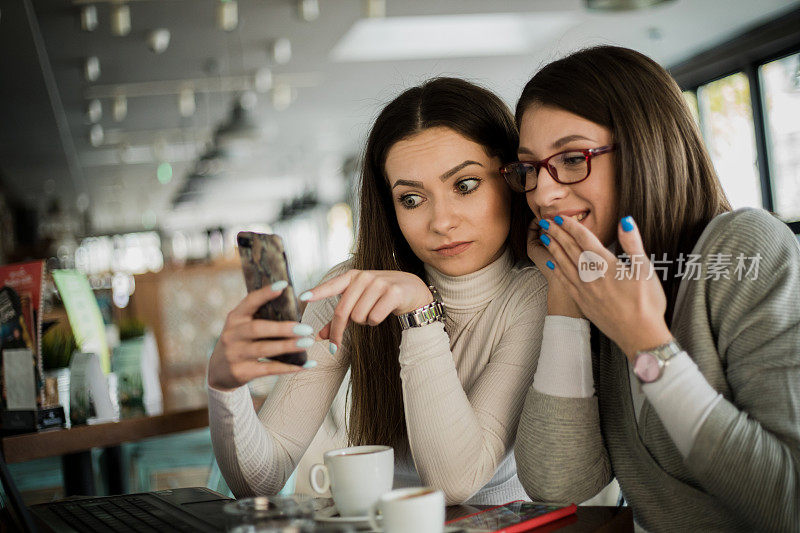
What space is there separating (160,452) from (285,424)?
2.21 metres

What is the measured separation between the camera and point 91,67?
643 centimetres

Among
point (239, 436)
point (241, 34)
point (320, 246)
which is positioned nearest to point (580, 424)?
point (239, 436)

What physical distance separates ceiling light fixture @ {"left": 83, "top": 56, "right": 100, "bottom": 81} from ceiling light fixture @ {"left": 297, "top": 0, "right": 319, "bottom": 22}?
2.06 metres

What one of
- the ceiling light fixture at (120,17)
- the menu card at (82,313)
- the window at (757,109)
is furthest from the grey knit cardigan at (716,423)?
the window at (757,109)

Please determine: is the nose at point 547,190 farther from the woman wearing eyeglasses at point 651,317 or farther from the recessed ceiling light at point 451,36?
the recessed ceiling light at point 451,36

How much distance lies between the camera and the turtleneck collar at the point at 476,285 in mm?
1530

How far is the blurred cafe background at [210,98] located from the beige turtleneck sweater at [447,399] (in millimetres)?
435

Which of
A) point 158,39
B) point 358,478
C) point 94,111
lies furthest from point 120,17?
point 358,478

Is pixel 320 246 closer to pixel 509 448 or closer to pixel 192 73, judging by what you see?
pixel 192 73

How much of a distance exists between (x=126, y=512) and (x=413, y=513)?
1.94 feet

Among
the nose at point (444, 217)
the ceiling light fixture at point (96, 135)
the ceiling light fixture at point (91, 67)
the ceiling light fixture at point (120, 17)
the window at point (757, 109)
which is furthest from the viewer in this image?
the ceiling light fixture at point (96, 135)

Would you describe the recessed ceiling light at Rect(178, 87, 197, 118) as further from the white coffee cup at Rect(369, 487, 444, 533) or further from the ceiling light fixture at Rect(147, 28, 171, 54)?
the white coffee cup at Rect(369, 487, 444, 533)

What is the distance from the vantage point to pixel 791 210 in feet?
22.6

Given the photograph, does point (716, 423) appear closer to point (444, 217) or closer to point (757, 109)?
point (444, 217)
